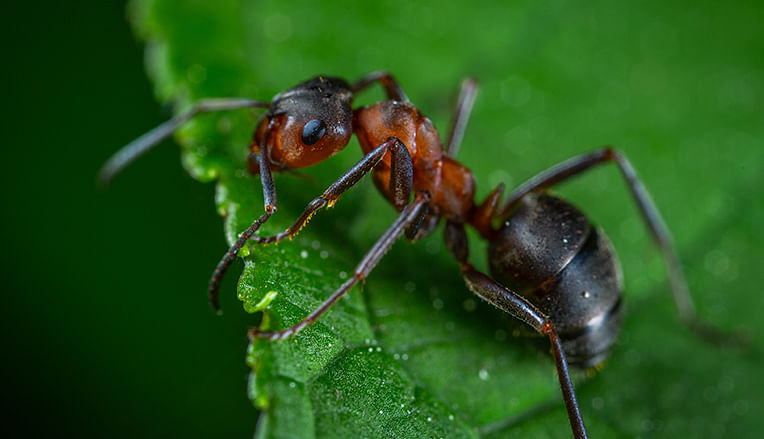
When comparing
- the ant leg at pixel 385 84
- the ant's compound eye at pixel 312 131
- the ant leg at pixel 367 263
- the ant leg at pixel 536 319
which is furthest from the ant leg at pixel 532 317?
the ant leg at pixel 385 84

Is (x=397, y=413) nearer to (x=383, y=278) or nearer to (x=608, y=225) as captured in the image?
(x=383, y=278)

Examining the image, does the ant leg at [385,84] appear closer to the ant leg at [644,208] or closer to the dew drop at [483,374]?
the ant leg at [644,208]

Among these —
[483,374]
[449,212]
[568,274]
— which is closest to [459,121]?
[449,212]

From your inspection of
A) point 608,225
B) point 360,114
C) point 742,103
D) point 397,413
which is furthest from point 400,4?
point 397,413

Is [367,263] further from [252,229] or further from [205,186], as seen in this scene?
[205,186]

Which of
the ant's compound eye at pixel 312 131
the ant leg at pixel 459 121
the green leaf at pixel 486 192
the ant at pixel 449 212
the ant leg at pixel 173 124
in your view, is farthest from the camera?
the ant leg at pixel 459 121

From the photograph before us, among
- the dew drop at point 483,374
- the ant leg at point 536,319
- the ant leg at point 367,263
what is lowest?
the dew drop at point 483,374

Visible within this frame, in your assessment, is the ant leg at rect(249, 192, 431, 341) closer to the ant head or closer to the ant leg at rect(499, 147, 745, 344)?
the ant head
